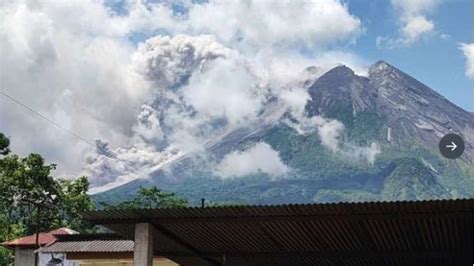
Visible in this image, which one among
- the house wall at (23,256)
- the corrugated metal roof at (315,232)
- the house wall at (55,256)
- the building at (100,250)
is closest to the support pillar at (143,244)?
the corrugated metal roof at (315,232)

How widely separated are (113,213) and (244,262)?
4158 mm

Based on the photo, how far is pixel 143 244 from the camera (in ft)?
44.2

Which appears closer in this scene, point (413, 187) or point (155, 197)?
point (155, 197)

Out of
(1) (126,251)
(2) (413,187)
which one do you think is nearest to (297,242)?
(1) (126,251)

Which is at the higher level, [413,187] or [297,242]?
[413,187]

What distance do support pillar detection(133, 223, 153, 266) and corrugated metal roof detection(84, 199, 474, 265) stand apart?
6.3 inches

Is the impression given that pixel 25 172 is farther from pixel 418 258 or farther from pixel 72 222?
pixel 418 258

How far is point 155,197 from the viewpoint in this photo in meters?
60.4

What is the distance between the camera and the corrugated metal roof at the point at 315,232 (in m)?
11.8

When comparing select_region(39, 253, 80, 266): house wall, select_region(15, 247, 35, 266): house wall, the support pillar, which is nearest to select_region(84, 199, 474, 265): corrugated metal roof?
the support pillar

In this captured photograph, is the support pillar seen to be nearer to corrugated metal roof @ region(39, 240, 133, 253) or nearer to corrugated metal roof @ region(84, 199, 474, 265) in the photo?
corrugated metal roof @ region(84, 199, 474, 265)

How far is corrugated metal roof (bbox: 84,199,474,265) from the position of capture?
1182 centimetres

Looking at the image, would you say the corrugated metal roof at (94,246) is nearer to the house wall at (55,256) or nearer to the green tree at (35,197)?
the house wall at (55,256)

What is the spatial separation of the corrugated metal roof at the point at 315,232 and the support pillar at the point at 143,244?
6.3 inches
